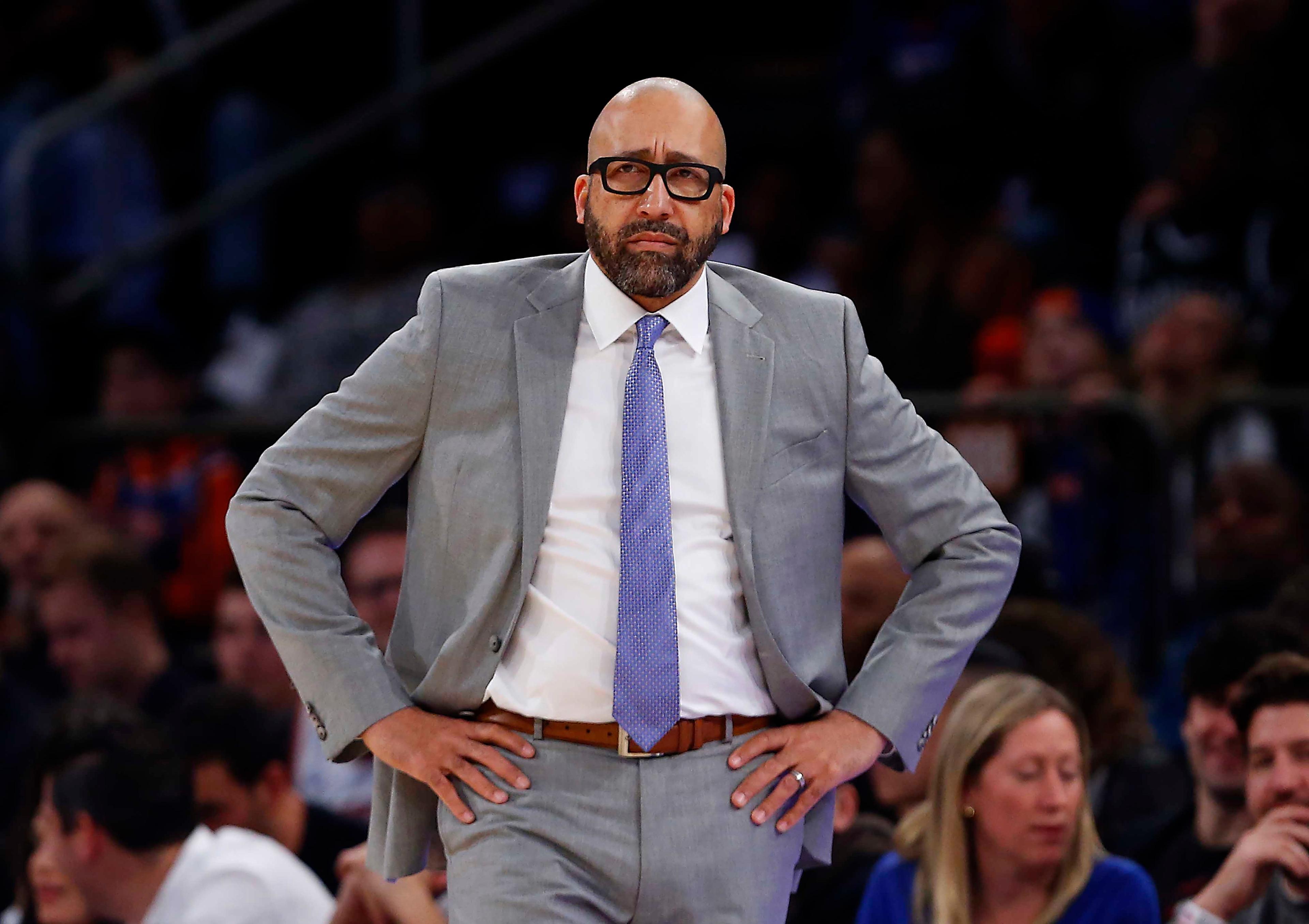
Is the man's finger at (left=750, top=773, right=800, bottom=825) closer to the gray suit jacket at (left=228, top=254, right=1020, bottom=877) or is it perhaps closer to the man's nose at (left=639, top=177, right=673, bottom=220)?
the gray suit jacket at (left=228, top=254, right=1020, bottom=877)

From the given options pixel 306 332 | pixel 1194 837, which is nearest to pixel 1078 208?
pixel 306 332

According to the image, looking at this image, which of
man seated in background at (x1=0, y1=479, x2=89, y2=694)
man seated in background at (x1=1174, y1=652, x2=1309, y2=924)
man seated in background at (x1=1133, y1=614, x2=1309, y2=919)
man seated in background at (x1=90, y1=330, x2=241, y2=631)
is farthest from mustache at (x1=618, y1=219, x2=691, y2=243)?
man seated in background at (x1=0, y1=479, x2=89, y2=694)

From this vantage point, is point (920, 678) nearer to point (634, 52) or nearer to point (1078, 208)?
point (1078, 208)

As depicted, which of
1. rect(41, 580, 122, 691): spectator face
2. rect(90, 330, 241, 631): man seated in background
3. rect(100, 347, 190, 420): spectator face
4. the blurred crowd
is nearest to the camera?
the blurred crowd

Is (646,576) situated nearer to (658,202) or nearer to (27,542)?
(658,202)

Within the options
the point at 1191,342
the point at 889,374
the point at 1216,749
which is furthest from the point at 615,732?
the point at 889,374

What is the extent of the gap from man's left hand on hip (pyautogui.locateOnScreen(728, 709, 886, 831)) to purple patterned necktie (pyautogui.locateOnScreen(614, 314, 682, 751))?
149 millimetres

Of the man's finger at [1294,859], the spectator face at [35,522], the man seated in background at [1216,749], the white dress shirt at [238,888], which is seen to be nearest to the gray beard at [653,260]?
the man's finger at [1294,859]

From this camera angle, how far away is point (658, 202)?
2.86m

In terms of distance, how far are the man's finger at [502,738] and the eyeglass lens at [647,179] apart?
2.57 ft

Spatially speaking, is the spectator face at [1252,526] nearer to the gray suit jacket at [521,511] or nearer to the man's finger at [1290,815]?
the man's finger at [1290,815]

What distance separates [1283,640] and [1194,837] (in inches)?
17.9

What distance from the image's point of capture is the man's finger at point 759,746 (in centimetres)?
286

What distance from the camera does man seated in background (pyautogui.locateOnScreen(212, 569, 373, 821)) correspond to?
5.64 metres
